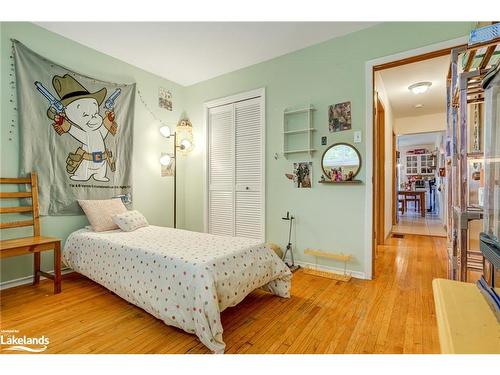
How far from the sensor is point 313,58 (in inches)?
115

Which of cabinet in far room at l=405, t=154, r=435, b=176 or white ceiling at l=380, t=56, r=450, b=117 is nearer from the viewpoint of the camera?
white ceiling at l=380, t=56, r=450, b=117

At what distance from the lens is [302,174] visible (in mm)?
3006

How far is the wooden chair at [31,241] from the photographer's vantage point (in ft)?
6.72

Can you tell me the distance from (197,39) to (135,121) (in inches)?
53.0

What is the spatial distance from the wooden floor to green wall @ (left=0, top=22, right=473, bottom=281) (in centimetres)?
48

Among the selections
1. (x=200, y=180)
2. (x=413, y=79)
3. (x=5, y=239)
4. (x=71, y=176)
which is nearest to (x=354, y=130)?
(x=413, y=79)

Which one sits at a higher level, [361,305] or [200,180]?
[200,180]

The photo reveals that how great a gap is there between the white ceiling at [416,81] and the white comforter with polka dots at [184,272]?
10.5 ft

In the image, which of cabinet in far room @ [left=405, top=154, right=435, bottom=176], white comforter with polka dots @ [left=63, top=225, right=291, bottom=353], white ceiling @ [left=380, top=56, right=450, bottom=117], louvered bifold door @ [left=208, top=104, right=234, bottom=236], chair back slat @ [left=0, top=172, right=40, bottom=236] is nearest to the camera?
white comforter with polka dots @ [left=63, top=225, right=291, bottom=353]

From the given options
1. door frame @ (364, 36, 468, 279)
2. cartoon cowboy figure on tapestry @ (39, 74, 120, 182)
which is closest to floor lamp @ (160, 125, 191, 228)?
cartoon cowboy figure on tapestry @ (39, 74, 120, 182)

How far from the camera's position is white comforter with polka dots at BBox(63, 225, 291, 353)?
152cm

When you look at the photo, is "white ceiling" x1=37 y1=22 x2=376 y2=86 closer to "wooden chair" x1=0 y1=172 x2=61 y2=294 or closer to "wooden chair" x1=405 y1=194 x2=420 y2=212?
"wooden chair" x1=0 y1=172 x2=61 y2=294
